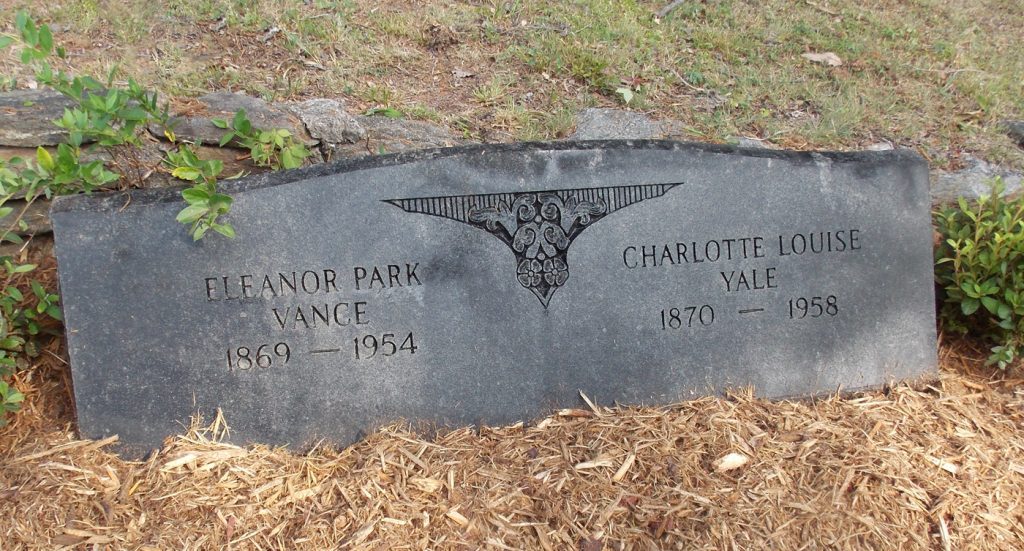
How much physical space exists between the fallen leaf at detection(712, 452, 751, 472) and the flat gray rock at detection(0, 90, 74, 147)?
9.45 ft

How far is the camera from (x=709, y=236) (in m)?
2.88

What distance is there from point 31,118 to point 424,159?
1695mm

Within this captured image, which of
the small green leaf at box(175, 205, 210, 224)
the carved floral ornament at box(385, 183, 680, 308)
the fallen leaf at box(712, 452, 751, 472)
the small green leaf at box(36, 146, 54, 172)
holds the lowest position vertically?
the fallen leaf at box(712, 452, 751, 472)

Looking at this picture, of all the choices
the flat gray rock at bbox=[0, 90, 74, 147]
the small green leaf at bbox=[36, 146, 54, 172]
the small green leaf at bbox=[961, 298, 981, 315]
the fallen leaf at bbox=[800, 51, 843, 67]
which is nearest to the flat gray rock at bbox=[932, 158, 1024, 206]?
the small green leaf at bbox=[961, 298, 981, 315]

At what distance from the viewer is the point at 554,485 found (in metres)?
2.46

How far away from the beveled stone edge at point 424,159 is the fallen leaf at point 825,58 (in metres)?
2.27

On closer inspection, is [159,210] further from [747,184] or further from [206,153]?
[747,184]

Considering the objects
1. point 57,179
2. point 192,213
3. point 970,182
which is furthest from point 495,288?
point 970,182

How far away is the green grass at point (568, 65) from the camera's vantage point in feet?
13.5

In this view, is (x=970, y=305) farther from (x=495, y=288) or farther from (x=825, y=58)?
(x=825, y=58)

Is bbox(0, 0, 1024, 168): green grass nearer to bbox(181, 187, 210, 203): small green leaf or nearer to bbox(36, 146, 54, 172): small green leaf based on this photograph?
bbox(36, 146, 54, 172): small green leaf

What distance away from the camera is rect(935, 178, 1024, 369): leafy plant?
10.2 ft

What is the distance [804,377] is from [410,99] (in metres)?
2.57

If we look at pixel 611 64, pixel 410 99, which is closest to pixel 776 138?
pixel 611 64
